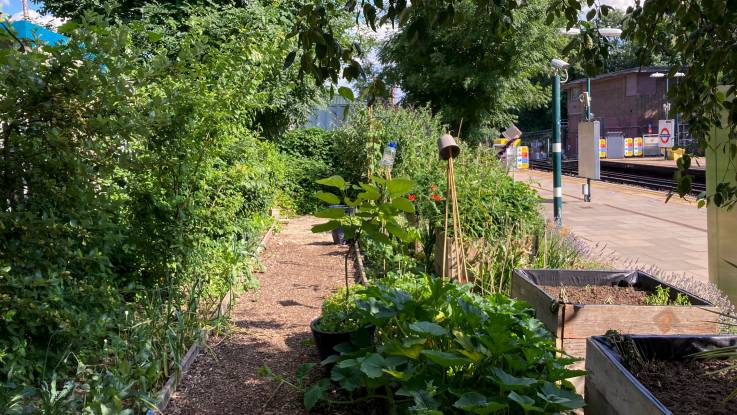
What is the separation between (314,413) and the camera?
380 cm

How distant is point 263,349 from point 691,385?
10.3 ft

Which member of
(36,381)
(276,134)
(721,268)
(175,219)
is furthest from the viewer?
(276,134)

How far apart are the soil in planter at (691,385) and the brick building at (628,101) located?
48.6 metres

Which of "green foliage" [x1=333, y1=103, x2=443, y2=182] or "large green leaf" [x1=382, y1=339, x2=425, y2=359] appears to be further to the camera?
"green foliage" [x1=333, y1=103, x2=443, y2=182]

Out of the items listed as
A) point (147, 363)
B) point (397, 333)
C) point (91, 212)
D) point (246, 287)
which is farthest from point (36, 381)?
point (246, 287)

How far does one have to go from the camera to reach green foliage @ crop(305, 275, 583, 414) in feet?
9.57

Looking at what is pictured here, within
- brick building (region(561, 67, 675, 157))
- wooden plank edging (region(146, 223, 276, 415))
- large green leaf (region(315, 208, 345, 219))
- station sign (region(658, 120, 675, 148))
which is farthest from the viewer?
brick building (region(561, 67, 675, 157))

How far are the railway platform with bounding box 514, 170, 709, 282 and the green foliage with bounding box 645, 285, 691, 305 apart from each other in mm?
2824

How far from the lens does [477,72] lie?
21.8 m

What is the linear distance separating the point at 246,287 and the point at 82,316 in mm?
3917

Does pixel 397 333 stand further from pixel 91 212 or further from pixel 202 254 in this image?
pixel 202 254

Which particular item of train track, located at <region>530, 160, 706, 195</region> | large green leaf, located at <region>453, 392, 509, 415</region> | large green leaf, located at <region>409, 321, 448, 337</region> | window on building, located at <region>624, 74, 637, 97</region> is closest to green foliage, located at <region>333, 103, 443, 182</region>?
large green leaf, located at <region>409, 321, 448, 337</region>

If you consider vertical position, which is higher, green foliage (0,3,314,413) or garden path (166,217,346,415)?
green foliage (0,3,314,413)

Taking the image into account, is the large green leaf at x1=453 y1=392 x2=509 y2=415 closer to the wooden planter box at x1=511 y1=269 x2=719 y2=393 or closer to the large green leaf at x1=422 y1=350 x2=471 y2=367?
the large green leaf at x1=422 y1=350 x2=471 y2=367
